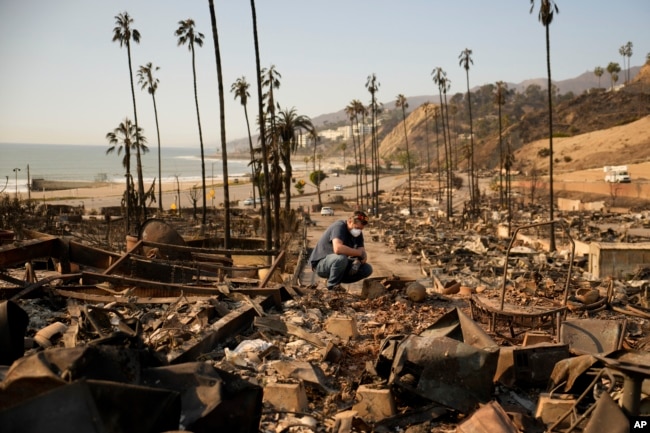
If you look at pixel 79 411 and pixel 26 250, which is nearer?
pixel 79 411

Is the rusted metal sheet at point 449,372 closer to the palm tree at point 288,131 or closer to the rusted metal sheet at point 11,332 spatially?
the rusted metal sheet at point 11,332

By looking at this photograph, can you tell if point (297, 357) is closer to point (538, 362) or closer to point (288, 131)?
point (538, 362)

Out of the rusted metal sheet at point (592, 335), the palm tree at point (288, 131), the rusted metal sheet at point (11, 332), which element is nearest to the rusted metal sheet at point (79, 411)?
the rusted metal sheet at point (11, 332)

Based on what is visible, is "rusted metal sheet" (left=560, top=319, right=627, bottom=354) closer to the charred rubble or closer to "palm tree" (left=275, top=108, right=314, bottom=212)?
the charred rubble

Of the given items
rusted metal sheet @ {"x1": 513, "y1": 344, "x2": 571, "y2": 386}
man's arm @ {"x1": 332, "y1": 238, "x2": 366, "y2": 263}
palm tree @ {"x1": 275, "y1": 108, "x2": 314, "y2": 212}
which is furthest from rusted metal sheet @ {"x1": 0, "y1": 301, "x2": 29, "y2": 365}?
palm tree @ {"x1": 275, "y1": 108, "x2": 314, "y2": 212}

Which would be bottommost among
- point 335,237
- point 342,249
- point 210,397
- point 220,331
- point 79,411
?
point 220,331

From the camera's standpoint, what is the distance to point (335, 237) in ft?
29.1

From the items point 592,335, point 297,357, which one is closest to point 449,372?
point 297,357

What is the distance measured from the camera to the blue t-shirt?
8922 millimetres

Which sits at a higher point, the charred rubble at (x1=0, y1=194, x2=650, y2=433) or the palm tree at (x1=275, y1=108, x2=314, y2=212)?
the palm tree at (x1=275, y1=108, x2=314, y2=212)

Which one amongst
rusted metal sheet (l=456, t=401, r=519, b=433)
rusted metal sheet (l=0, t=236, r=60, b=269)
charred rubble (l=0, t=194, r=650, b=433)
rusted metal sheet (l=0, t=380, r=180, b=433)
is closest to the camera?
rusted metal sheet (l=0, t=380, r=180, b=433)

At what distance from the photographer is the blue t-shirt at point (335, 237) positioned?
8.92m

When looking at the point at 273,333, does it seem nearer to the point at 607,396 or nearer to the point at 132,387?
the point at 132,387

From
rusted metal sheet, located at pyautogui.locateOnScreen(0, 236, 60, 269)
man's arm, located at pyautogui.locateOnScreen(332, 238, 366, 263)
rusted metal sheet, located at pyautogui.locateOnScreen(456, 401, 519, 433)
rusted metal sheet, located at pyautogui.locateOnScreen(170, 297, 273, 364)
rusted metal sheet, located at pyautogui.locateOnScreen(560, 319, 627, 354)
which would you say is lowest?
Answer: rusted metal sheet, located at pyautogui.locateOnScreen(456, 401, 519, 433)
